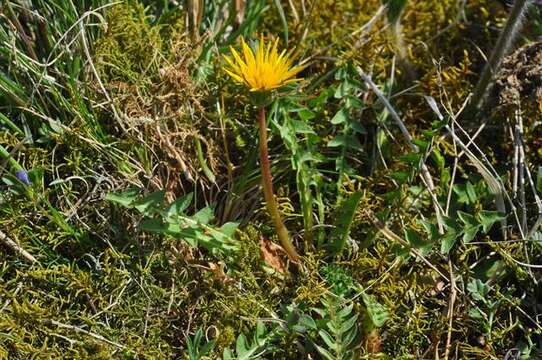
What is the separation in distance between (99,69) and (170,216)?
62 centimetres

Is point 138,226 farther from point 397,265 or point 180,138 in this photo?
point 397,265

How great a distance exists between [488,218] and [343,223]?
414 millimetres

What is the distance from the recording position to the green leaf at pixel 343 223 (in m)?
2.20

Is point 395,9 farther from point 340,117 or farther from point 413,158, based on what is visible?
point 413,158

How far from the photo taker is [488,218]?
7.22 feet

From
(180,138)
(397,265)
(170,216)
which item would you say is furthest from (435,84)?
(170,216)

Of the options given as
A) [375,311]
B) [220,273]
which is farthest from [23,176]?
[375,311]

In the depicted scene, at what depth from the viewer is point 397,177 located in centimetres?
225

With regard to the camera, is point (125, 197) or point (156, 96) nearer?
point (125, 197)

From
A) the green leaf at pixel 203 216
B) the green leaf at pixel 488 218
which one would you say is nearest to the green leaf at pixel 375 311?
the green leaf at pixel 488 218

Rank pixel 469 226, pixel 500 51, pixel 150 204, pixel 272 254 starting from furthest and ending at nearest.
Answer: pixel 500 51, pixel 272 254, pixel 469 226, pixel 150 204

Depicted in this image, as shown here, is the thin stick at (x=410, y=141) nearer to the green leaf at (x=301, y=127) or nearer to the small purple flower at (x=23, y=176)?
the green leaf at (x=301, y=127)

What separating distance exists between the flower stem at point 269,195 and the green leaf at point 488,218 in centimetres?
54

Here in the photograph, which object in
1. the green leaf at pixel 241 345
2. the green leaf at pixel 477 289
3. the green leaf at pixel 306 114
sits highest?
the green leaf at pixel 306 114
